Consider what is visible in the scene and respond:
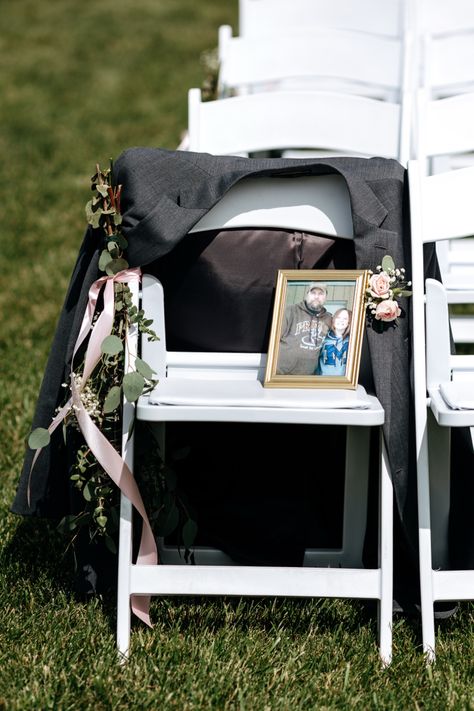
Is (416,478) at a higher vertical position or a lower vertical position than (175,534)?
higher

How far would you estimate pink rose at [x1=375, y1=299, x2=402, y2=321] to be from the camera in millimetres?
2666

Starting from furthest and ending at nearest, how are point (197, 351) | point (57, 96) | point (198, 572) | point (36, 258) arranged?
1. point (57, 96)
2. point (36, 258)
3. point (197, 351)
4. point (198, 572)

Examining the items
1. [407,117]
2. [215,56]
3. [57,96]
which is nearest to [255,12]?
[215,56]

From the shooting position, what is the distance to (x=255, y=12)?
5.30 m

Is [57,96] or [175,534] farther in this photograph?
[57,96]

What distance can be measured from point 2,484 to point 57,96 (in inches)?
Answer: 256

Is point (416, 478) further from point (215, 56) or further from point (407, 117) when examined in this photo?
point (215, 56)

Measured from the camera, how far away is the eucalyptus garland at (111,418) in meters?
2.69

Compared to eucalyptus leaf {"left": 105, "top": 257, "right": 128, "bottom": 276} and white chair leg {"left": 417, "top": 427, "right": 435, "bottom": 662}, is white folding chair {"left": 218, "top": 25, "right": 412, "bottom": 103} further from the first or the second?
white chair leg {"left": 417, "top": 427, "right": 435, "bottom": 662}

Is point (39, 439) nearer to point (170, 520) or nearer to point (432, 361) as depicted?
point (170, 520)

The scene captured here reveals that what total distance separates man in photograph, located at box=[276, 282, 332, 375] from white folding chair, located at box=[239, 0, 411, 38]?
2.92 m

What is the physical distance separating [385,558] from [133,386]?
0.79 meters

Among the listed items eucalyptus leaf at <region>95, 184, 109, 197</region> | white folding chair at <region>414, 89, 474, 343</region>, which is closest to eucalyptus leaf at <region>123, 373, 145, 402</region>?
eucalyptus leaf at <region>95, 184, 109, 197</region>

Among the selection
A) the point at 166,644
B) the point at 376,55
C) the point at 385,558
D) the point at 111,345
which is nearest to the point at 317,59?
the point at 376,55
